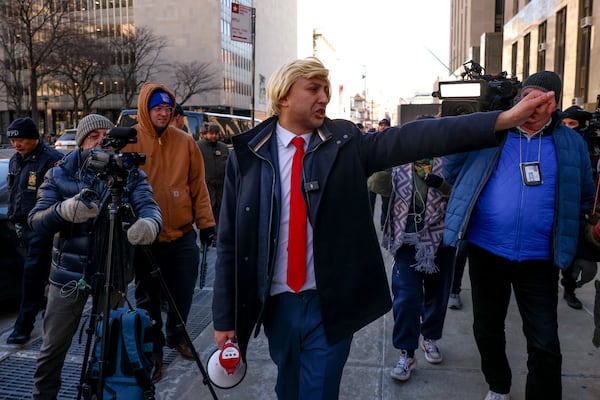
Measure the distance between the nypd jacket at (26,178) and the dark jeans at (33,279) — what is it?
0.26 meters

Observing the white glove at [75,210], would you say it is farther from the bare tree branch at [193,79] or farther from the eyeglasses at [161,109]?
the bare tree branch at [193,79]

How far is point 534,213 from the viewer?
2939 mm

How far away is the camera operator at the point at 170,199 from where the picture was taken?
12.7 ft

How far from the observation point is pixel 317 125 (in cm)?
232

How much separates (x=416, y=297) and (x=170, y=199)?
1.93m

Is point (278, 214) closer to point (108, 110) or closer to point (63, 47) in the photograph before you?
point (63, 47)

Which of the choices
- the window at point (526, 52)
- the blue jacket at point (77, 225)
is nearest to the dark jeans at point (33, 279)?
the blue jacket at point (77, 225)

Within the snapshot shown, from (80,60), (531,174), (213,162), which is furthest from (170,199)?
(80,60)

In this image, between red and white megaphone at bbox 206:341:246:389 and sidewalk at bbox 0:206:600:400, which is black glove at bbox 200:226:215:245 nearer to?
sidewalk at bbox 0:206:600:400

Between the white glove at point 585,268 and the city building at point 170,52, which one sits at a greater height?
the city building at point 170,52

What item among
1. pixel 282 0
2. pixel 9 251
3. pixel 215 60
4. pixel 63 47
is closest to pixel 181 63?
pixel 215 60

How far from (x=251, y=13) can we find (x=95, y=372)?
9.64 meters

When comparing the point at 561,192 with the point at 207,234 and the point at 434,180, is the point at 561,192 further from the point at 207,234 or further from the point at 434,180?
the point at 207,234

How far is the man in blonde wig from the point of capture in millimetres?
2254
